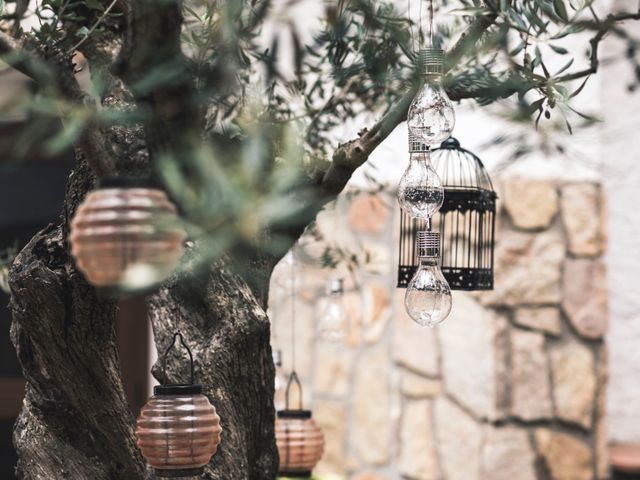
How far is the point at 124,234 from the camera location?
4.28 ft

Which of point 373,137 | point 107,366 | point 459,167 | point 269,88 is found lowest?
point 107,366

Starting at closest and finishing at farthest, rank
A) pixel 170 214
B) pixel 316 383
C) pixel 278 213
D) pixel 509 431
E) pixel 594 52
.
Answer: pixel 278 213, pixel 170 214, pixel 594 52, pixel 509 431, pixel 316 383

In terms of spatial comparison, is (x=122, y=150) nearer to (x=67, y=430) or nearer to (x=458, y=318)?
(x=67, y=430)

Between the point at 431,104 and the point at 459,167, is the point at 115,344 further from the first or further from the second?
the point at 459,167

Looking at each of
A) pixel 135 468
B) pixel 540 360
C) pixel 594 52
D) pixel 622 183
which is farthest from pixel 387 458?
pixel 594 52

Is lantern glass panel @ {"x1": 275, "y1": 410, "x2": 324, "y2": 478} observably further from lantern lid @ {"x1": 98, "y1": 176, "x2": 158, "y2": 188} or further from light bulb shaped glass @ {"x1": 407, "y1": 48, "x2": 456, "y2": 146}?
lantern lid @ {"x1": 98, "y1": 176, "x2": 158, "y2": 188}

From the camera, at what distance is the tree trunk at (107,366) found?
2.12m

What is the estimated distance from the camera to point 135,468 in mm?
2270

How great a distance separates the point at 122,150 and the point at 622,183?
312 cm

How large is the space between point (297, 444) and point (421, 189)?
3.61 feet

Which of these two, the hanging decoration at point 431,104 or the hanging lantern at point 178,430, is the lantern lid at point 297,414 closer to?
the hanging lantern at point 178,430

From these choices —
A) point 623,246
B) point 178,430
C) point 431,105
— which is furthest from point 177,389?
point 623,246

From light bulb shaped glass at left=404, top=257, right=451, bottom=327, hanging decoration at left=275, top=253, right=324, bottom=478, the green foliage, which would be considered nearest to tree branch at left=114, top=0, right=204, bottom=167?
the green foliage

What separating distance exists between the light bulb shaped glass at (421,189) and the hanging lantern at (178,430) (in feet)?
1.87
